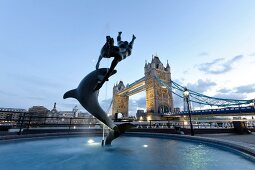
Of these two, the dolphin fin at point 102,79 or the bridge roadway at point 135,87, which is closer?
the dolphin fin at point 102,79

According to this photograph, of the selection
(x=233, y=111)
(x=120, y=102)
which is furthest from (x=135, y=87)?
(x=233, y=111)

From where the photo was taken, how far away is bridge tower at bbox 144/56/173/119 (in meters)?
62.8

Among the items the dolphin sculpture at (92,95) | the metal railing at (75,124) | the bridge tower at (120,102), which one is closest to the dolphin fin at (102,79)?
the dolphin sculpture at (92,95)

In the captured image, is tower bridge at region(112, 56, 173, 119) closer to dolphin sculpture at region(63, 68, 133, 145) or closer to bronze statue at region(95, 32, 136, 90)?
dolphin sculpture at region(63, 68, 133, 145)

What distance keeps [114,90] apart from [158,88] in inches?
1474

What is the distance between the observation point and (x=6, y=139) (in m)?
7.64

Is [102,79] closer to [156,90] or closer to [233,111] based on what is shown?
[233,111]

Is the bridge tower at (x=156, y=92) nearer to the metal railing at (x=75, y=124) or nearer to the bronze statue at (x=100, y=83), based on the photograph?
the metal railing at (x=75, y=124)

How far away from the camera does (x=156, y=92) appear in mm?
65500

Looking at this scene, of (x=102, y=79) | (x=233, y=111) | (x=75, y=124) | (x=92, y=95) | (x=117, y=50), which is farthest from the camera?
(x=233, y=111)

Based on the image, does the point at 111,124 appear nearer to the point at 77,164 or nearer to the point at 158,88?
the point at 77,164

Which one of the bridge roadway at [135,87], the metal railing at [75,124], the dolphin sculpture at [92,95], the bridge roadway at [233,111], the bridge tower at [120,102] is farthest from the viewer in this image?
the bridge tower at [120,102]

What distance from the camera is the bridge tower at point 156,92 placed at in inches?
2470

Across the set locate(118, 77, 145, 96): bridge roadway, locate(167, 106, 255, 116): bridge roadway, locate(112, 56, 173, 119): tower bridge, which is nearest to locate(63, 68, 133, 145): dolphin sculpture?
locate(167, 106, 255, 116): bridge roadway
